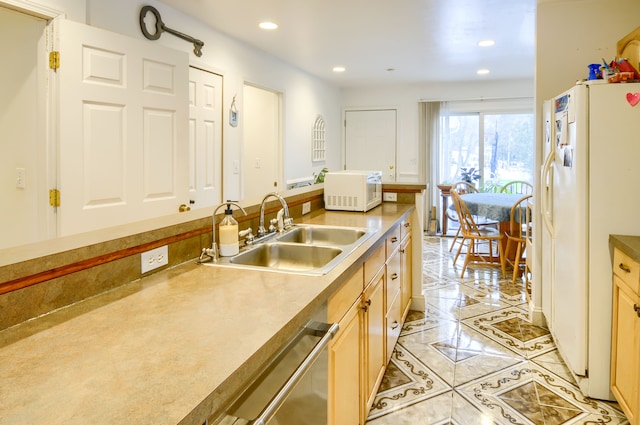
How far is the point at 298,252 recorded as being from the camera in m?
2.10

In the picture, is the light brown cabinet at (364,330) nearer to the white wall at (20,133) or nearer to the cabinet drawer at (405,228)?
the cabinet drawer at (405,228)

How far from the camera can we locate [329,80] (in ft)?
21.6

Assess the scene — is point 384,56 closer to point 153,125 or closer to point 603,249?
point 153,125

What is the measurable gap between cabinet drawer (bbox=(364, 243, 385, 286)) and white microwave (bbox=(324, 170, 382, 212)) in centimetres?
89

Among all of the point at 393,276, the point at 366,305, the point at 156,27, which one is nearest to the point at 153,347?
the point at 366,305

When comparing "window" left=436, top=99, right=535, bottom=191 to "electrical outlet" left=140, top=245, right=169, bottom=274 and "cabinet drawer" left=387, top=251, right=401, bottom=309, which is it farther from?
"electrical outlet" left=140, top=245, right=169, bottom=274

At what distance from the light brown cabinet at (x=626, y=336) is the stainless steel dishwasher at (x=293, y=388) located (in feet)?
4.59

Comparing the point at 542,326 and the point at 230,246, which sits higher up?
the point at 230,246

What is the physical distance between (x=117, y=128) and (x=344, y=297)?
1896 mm

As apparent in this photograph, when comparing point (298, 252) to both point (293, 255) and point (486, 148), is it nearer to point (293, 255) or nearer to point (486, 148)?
point (293, 255)

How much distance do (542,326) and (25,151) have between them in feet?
11.9

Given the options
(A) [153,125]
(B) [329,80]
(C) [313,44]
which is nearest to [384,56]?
(C) [313,44]

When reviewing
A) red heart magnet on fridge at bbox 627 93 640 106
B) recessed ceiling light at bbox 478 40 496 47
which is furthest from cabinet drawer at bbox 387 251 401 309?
recessed ceiling light at bbox 478 40 496 47

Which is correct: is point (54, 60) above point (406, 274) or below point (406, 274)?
above
